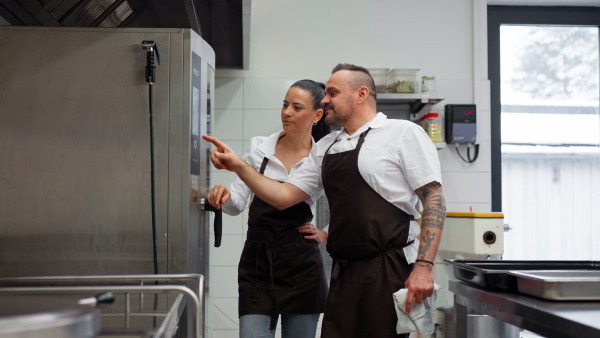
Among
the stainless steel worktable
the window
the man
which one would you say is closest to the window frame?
the window

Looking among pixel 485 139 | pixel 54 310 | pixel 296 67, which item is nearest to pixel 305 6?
pixel 296 67

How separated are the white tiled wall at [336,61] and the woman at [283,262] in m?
1.35

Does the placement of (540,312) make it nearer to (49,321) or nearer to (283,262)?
(49,321)

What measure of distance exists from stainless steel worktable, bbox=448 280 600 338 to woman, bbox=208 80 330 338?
702 millimetres

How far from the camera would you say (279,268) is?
2215 mm

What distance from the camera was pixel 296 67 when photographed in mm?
3740

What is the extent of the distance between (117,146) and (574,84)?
127 inches

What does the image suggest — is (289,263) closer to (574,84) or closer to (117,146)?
(117,146)

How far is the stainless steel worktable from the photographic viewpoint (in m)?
1.10

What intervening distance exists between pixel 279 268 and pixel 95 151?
771 mm

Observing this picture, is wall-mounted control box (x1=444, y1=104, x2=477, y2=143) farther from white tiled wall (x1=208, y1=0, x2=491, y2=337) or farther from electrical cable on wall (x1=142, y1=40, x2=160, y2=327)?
electrical cable on wall (x1=142, y1=40, x2=160, y2=327)

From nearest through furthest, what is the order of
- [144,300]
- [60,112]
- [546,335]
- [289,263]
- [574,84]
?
[546,335] < [144,300] < [60,112] < [289,263] < [574,84]

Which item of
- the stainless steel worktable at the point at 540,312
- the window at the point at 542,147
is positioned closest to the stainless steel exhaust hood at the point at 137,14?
the stainless steel worktable at the point at 540,312

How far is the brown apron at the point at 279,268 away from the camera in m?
2.21
